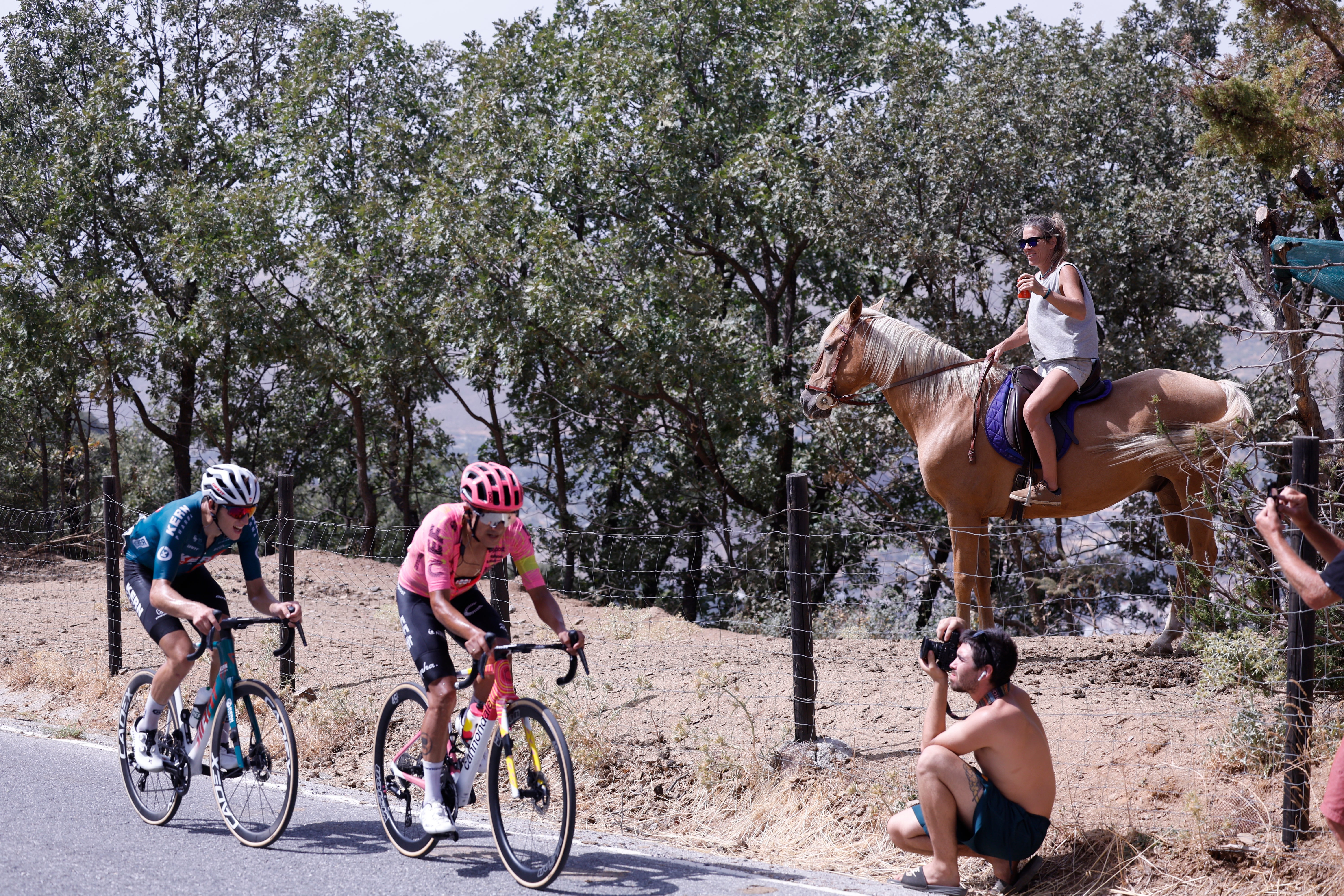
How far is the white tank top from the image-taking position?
24.3ft

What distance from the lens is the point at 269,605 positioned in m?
6.35

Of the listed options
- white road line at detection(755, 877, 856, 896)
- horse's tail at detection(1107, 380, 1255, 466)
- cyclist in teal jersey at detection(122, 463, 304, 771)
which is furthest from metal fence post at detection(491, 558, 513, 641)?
horse's tail at detection(1107, 380, 1255, 466)

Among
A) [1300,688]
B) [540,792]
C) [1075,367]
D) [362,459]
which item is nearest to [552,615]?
[540,792]

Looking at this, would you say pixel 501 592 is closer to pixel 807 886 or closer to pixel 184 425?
pixel 807 886

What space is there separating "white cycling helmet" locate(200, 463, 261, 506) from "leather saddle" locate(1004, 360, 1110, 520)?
16.3ft

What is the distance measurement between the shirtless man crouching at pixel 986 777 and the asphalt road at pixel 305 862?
1.85ft

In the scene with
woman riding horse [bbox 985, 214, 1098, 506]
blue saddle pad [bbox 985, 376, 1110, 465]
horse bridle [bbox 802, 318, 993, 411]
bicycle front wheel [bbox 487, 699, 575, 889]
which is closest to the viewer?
bicycle front wheel [bbox 487, 699, 575, 889]

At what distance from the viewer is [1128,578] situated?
55.3ft

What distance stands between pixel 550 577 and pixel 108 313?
34.8ft

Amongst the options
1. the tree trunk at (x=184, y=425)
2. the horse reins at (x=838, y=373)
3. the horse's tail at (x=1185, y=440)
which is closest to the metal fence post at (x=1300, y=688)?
the horse's tail at (x=1185, y=440)

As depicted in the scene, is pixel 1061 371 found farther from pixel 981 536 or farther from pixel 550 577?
pixel 550 577

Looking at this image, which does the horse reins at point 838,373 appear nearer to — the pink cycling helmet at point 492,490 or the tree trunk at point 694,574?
the pink cycling helmet at point 492,490

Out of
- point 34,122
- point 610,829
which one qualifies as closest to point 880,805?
point 610,829

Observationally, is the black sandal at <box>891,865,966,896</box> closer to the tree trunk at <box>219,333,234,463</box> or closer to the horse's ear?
the horse's ear
